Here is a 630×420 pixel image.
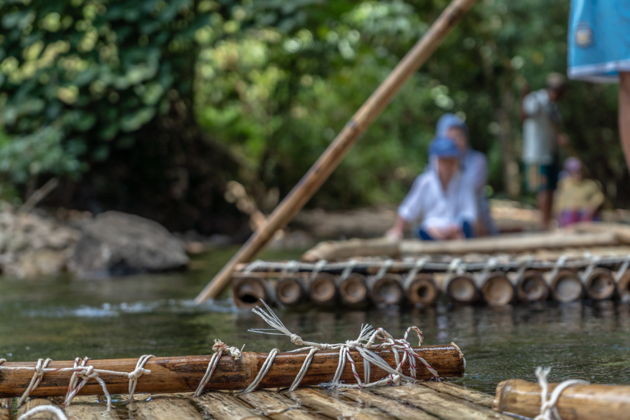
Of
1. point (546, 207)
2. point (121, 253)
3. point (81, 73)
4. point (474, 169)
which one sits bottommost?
point (121, 253)

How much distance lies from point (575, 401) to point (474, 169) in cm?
488

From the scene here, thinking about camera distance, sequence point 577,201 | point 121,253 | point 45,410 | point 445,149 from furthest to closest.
Answer: point 577,201
point 121,253
point 445,149
point 45,410

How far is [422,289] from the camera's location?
189 inches

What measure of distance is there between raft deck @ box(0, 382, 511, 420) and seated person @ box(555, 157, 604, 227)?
8.68 m

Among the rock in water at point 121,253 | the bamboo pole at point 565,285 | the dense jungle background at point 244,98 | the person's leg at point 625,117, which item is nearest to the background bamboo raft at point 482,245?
the bamboo pole at point 565,285

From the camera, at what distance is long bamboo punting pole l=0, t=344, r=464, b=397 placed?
2480mm

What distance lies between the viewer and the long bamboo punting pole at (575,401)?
1.95 m

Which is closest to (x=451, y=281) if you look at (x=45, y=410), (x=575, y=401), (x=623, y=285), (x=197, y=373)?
(x=623, y=285)

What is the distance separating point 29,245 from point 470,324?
6021 millimetres

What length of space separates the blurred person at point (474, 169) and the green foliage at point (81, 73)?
3.37 m

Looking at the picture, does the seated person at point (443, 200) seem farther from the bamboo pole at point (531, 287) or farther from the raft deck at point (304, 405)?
the raft deck at point (304, 405)

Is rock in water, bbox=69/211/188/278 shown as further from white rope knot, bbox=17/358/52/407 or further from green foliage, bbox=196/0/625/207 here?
white rope knot, bbox=17/358/52/407

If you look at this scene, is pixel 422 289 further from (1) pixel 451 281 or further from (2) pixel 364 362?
(2) pixel 364 362

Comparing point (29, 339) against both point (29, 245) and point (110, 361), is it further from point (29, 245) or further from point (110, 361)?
point (29, 245)
